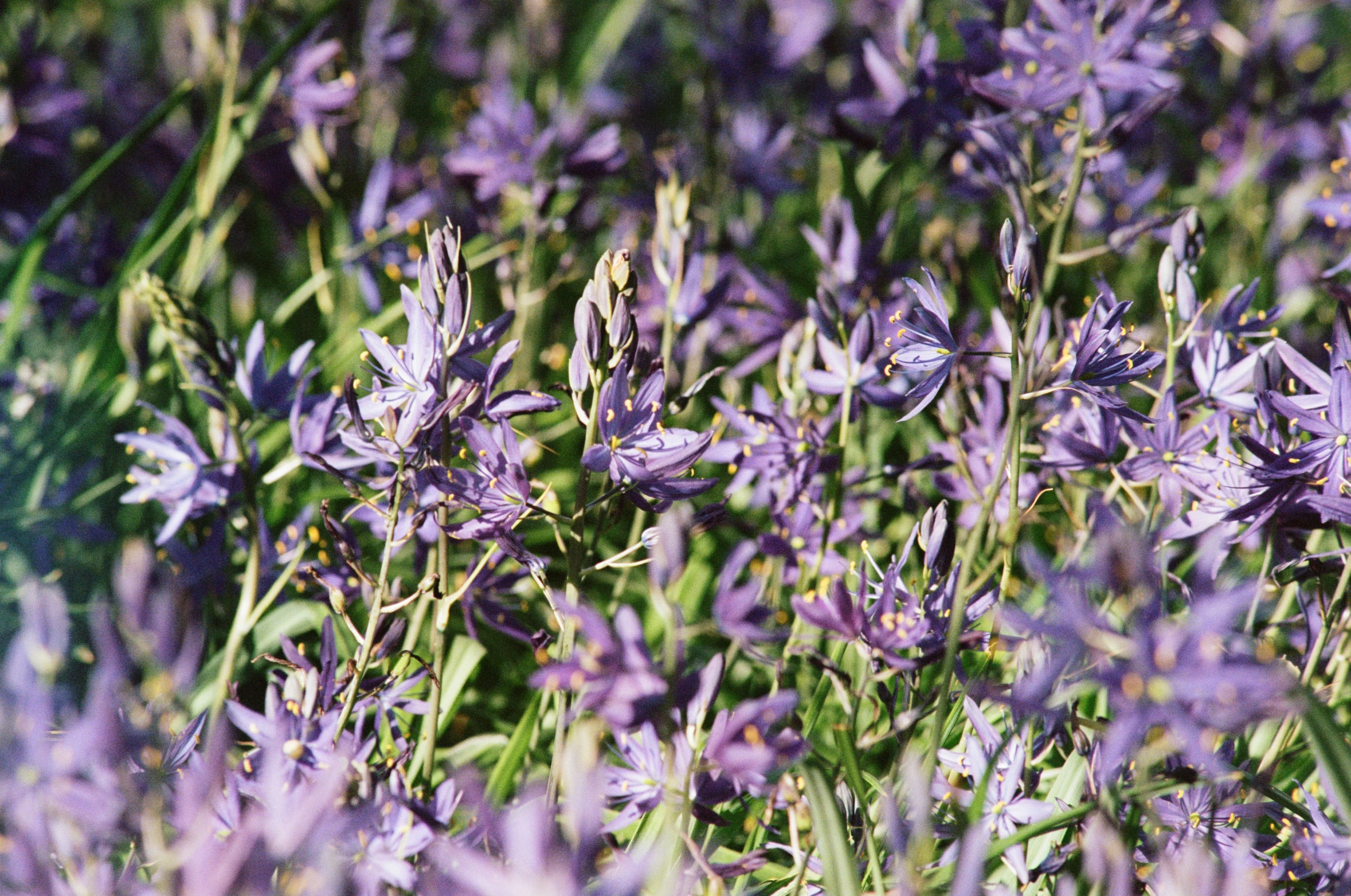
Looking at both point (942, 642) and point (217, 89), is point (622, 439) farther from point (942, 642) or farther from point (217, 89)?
point (217, 89)

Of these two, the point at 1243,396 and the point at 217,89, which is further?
the point at 217,89

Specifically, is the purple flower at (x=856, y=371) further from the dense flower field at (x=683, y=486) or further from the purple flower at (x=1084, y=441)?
the purple flower at (x=1084, y=441)

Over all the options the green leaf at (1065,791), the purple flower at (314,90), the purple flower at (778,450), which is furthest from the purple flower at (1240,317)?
the purple flower at (314,90)

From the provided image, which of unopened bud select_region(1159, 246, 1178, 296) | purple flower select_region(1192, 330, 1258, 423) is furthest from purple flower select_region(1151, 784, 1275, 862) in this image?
unopened bud select_region(1159, 246, 1178, 296)

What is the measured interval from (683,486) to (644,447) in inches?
3.9

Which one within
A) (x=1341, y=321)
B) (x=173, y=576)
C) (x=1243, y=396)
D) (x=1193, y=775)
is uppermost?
(x=1341, y=321)

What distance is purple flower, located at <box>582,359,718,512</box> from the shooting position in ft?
4.92

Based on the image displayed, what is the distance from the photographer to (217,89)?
3109 mm

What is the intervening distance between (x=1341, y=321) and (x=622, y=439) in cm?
129

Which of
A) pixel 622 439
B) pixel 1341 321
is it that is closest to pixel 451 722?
pixel 622 439

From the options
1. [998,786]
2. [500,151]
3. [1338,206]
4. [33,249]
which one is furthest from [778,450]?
[33,249]

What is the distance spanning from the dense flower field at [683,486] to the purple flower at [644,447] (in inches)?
0.4

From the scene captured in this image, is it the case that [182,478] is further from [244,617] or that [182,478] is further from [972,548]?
[972,548]

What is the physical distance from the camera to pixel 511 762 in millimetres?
1770
